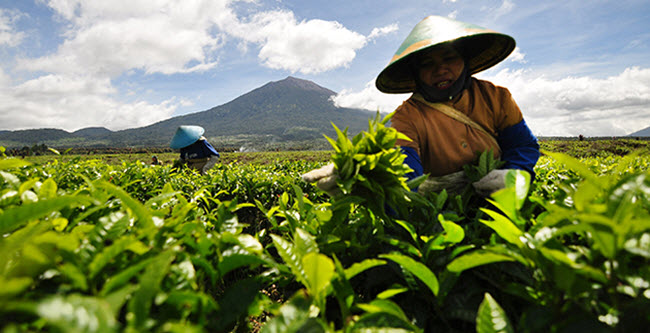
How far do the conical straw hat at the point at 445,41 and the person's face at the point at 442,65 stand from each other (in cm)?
Result: 11

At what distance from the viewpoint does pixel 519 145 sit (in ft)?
8.24

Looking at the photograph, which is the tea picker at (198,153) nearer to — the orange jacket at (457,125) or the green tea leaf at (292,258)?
the orange jacket at (457,125)

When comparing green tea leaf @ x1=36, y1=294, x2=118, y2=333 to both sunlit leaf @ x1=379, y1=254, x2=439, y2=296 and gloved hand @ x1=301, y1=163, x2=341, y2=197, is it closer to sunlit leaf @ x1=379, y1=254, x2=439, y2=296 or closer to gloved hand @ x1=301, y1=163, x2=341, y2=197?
sunlit leaf @ x1=379, y1=254, x2=439, y2=296

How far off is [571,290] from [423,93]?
6.87ft

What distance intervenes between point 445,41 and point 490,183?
3.42 ft

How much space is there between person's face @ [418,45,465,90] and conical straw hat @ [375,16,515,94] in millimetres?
111

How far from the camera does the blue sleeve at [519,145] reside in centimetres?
238

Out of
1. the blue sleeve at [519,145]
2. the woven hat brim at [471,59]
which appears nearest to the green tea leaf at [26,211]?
the woven hat brim at [471,59]

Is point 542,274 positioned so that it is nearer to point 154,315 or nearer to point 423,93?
point 154,315

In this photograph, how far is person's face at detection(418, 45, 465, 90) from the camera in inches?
94.5

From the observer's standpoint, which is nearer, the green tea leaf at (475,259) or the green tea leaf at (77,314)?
the green tea leaf at (77,314)

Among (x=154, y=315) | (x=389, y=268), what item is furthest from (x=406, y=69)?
(x=154, y=315)

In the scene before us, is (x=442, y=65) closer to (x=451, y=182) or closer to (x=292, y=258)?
(x=451, y=182)

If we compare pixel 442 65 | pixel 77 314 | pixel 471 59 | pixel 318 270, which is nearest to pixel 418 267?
pixel 318 270
